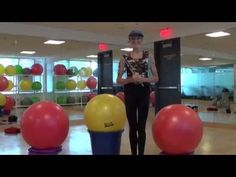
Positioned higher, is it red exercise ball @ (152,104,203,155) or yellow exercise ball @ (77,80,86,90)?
yellow exercise ball @ (77,80,86,90)

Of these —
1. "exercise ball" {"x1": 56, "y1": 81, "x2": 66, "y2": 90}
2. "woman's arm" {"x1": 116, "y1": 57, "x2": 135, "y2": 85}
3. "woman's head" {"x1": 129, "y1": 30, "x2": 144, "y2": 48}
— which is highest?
"woman's head" {"x1": 129, "y1": 30, "x2": 144, "y2": 48}

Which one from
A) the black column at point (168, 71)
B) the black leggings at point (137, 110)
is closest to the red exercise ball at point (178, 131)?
the black leggings at point (137, 110)

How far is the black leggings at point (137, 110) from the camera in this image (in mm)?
2830

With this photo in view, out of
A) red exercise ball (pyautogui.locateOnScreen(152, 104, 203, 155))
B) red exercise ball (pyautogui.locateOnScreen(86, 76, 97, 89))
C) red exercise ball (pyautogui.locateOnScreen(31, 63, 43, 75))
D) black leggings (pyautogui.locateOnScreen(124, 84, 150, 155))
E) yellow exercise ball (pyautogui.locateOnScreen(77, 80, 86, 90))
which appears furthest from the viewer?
red exercise ball (pyautogui.locateOnScreen(86, 76, 97, 89))

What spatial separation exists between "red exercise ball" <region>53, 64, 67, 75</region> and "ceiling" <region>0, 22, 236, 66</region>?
324mm

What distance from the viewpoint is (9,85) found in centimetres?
791

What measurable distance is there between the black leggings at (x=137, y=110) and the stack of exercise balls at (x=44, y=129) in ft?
2.33

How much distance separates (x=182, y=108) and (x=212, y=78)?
Answer: 4579 millimetres

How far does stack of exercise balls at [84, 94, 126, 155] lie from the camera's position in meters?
2.86

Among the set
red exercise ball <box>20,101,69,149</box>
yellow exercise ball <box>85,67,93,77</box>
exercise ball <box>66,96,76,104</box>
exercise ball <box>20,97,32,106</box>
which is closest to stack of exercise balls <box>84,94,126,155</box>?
red exercise ball <box>20,101,69,149</box>

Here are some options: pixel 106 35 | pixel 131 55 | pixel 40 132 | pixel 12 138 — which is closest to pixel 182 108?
pixel 131 55

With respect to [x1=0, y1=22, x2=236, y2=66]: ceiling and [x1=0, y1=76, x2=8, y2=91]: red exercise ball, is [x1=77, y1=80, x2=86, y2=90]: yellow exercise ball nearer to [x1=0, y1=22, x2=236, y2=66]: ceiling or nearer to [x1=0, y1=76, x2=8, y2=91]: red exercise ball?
[x1=0, y1=22, x2=236, y2=66]: ceiling
